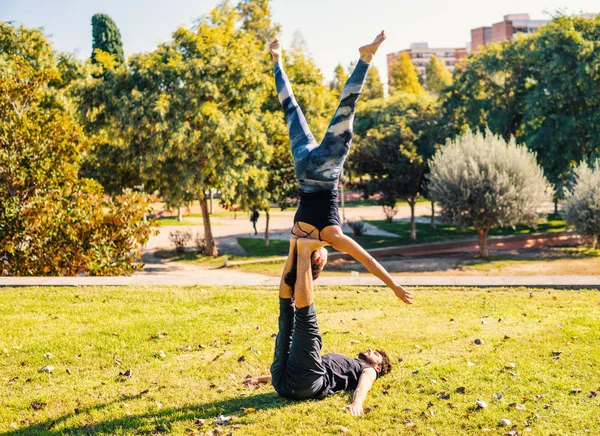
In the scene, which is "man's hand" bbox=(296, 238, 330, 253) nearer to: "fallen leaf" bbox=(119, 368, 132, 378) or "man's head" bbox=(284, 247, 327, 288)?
"man's head" bbox=(284, 247, 327, 288)

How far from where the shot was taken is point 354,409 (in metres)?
5.69

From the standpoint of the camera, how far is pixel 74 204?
13.7m

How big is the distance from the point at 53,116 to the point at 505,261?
16.9 metres

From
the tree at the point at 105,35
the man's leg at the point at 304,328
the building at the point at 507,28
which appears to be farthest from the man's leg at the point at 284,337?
the building at the point at 507,28

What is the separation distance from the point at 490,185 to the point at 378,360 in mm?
18217

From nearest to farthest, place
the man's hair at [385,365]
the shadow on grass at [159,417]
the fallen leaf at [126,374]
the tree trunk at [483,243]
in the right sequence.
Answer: the shadow on grass at [159,417] < the man's hair at [385,365] < the fallen leaf at [126,374] < the tree trunk at [483,243]

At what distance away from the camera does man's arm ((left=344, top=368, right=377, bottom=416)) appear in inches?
224

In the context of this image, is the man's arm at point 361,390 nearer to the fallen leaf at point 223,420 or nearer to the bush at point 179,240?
the fallen leaf at point 223,420

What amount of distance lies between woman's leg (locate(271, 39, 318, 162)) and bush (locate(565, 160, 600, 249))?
67.6 feet

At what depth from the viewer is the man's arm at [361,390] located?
5700mm

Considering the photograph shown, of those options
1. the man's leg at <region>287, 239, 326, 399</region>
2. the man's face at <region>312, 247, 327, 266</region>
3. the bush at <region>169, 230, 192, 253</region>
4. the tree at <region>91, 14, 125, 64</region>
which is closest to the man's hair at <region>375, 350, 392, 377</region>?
the man's leg at <region>287, 239, 326, 399</region>

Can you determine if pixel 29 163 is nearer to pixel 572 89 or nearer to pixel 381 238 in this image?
pixel 381 238

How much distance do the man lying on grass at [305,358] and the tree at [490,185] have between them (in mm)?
18314

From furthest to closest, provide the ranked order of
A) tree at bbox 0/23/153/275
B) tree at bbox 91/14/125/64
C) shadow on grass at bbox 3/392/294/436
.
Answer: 1. tree at bbox 91/14/125/64
2. tree at bbox 0/23/153/275
3. shadow on grass at bbox 3/392/294/436
